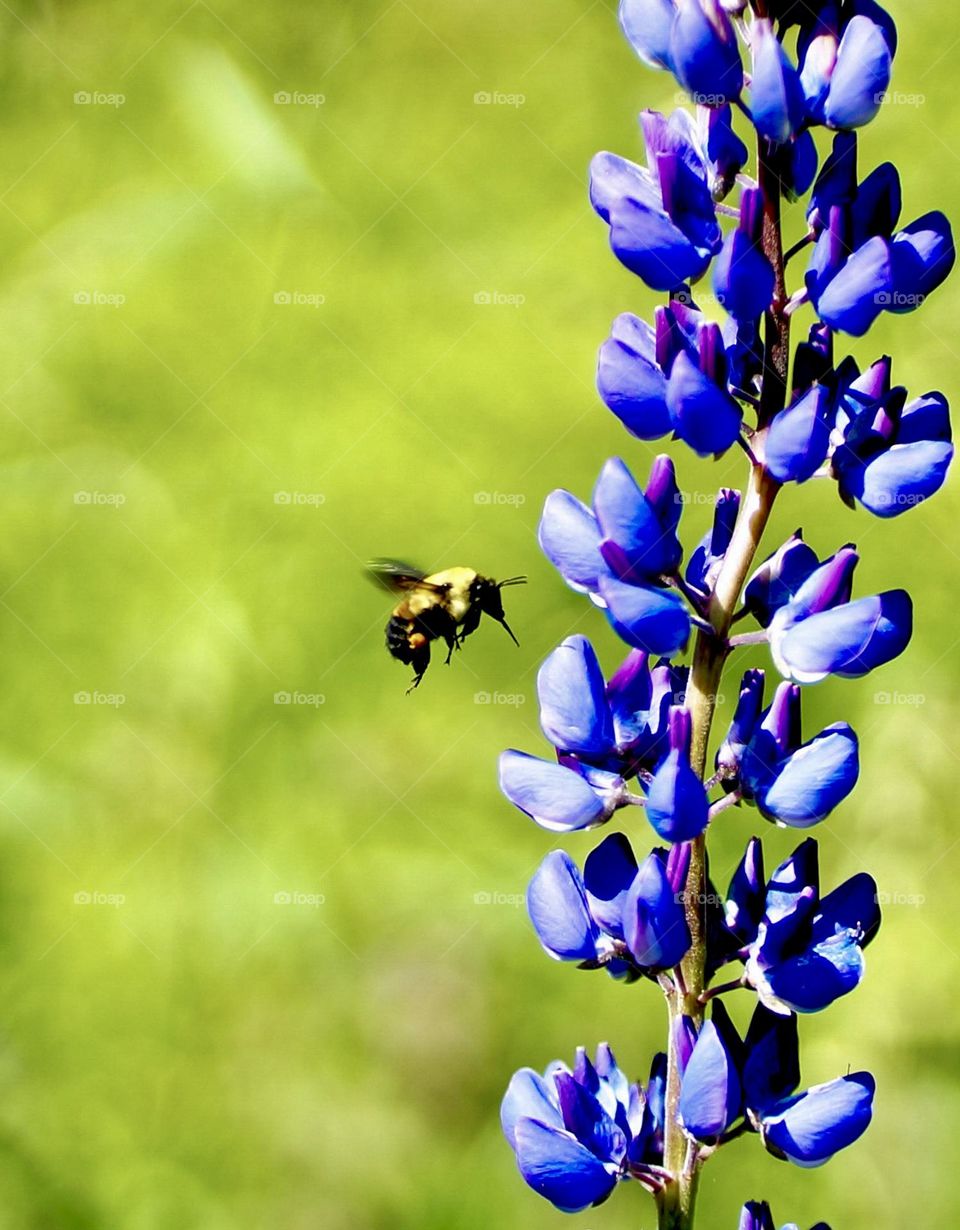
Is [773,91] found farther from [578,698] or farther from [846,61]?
[578,698]

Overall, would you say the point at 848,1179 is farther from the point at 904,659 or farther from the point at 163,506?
the point at 163,506

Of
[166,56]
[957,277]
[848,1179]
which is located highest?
[166,56]

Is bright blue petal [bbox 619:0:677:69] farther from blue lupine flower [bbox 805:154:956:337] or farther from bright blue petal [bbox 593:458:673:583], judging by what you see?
bright blue petal [bbox 593:458:673:583]

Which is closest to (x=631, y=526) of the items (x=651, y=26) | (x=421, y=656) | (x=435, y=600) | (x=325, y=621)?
(x=651, y=26)

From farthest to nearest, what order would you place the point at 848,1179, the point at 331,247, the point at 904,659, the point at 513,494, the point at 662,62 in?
the point at 331,247
the point at 513,494
the point at 904,659
the point at 848,1179
the point at 662,62

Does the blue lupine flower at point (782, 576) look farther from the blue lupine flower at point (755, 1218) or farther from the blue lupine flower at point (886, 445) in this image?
the blue lupine flower at point (755, 1218)

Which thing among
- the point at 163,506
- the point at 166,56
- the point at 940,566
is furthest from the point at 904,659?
the point at 166,56

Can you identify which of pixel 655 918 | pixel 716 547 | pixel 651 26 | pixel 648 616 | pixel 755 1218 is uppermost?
pixel 651 26
